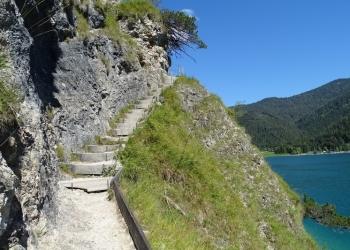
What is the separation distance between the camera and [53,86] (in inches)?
326

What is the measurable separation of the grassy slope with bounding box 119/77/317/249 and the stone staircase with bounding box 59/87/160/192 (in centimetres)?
43

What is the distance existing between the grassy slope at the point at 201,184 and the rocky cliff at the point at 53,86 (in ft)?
5.63

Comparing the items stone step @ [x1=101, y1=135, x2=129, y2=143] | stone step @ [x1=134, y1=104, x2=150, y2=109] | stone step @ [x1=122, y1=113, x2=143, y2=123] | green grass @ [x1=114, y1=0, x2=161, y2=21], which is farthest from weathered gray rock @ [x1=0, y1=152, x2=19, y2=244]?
green grass @ [x1=114, y1=0, x2=161, y2=21]

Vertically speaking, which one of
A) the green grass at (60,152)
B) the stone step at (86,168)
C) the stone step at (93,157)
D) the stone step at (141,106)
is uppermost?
the stone step at (141,106)

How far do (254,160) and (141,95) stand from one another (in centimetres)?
580

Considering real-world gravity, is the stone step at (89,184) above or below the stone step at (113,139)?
below

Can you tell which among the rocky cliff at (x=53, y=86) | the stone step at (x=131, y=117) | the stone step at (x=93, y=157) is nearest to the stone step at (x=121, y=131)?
the rocky cliff at (x=53, y=86)

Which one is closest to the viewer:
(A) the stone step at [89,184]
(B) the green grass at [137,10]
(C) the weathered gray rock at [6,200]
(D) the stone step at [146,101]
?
(C) the weathered gray rock at [6,200]

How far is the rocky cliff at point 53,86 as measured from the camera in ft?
11.9

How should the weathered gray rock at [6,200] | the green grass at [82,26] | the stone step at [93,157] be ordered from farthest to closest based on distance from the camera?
the green grass at [82,26] → the stone step at [93,157] → the weathered gray rock at [6,200]

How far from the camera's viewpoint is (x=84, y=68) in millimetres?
10016

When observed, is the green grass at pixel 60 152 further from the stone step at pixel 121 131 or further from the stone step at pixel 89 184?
the stone step at pixel 121 131

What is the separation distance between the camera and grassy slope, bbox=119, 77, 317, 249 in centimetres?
623

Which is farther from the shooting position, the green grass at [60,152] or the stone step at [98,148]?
the stone step at [98,148]
